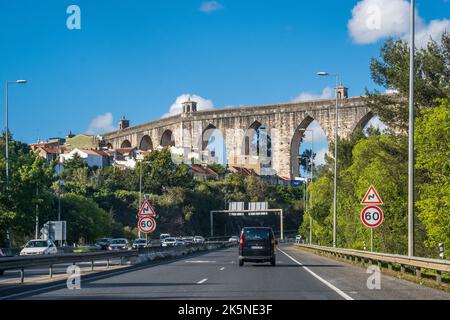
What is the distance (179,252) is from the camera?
50469mm

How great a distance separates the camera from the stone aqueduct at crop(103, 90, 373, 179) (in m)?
102

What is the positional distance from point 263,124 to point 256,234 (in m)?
84.3

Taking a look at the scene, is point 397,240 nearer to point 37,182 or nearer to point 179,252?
point 179,252

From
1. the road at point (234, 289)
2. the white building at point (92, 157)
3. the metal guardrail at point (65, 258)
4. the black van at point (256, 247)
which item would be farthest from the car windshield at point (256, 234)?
the white building at point (92, 157)

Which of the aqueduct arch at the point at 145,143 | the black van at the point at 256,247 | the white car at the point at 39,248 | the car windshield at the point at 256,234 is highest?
the aqueduct arch at the point at 145,143

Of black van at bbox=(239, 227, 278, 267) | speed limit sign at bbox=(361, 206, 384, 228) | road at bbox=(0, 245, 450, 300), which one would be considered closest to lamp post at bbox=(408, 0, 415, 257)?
speed limit sign at bbox=(361, 206, 384, 228)

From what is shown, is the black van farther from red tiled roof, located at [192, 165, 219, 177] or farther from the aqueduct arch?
the aqueduct arch

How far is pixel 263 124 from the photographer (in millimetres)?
116000

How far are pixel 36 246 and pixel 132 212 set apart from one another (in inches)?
2129

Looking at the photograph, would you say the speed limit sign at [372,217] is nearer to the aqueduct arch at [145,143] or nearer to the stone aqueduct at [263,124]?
the stone aqueduct at [263,124]

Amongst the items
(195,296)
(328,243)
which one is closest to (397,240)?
(328,243)

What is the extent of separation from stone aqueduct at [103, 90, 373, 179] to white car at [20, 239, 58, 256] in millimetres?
56472

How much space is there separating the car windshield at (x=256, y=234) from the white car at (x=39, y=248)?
48.1 ft

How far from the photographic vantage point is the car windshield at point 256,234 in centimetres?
3203
